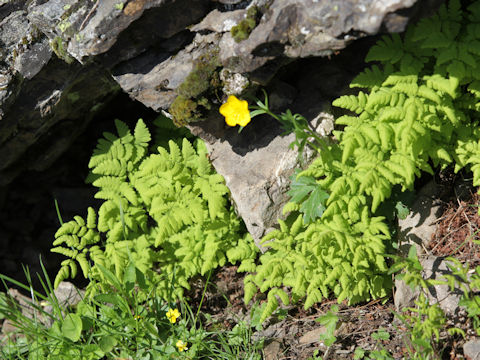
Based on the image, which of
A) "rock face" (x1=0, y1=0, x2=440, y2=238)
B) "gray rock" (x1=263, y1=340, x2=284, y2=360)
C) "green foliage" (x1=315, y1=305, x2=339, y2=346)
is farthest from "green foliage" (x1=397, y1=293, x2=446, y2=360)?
"rock face" (x1=0, y1=0, x2=440, y2=238)

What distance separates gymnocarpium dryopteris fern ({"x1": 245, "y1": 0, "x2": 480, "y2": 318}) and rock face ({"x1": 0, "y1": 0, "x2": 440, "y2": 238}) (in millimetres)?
300

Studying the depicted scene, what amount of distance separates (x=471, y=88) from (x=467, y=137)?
34 centimetres

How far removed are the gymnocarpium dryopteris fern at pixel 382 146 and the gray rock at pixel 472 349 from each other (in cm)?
68

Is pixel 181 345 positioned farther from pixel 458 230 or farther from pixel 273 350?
pixel 458 230

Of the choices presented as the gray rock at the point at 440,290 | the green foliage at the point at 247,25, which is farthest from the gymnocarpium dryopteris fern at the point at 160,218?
the gray rock at the point at 440,290

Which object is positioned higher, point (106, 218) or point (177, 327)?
point (106, 218)

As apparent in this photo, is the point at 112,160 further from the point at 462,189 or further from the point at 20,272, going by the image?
the point at 462,189

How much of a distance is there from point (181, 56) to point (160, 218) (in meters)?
1.29

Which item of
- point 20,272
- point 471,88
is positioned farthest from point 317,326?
point 20,272

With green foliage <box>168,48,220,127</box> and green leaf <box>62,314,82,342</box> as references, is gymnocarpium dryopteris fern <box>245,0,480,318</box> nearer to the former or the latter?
green foliage <box>168,48,220,127</box>

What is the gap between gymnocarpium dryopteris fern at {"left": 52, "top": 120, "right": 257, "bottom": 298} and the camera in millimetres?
3773

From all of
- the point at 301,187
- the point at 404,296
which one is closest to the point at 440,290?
the point at 404,296

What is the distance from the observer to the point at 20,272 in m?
5.25

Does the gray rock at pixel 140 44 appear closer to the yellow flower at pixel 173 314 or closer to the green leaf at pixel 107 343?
the yellow flower at pixel 173 314
